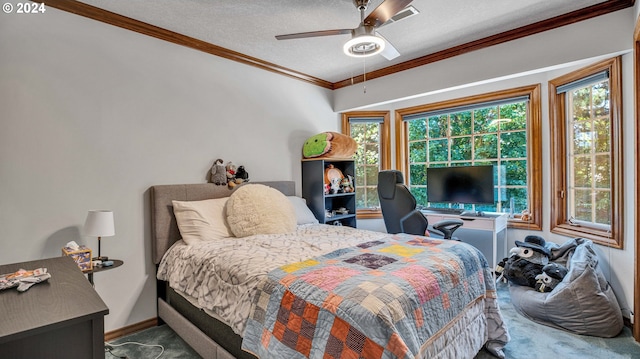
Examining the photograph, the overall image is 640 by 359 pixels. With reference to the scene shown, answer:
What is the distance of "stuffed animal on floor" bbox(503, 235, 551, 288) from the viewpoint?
110 inches

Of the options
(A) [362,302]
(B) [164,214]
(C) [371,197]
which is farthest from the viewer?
(C) [371,197]

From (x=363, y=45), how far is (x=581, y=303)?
2.47 metres

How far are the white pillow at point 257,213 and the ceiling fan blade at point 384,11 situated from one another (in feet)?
5.37

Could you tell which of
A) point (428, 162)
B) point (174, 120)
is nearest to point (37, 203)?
point (174, 120)

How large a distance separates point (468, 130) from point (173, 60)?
133 inches

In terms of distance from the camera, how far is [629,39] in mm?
2232

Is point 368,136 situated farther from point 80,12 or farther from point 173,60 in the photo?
point 80,12

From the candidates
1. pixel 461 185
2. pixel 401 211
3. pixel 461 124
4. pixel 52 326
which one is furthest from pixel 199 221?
pixel 461 124

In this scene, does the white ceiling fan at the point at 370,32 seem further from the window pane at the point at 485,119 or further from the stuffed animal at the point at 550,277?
the stuffed animal at the point at 550,277

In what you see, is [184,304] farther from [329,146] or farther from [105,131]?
[329,146]

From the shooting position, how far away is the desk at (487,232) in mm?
3193

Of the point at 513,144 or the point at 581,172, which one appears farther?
the point at 513,144

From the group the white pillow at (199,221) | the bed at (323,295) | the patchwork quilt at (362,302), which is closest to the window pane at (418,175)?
the bed at (323,295)

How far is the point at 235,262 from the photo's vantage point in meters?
1.83
